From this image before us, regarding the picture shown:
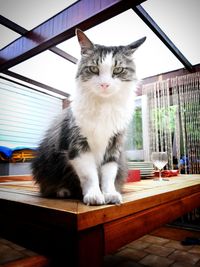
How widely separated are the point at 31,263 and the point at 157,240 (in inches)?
72.2

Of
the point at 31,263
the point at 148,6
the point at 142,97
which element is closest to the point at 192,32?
the point at 148,6

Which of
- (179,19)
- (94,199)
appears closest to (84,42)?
(94,199)

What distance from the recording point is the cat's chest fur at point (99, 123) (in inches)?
29.7

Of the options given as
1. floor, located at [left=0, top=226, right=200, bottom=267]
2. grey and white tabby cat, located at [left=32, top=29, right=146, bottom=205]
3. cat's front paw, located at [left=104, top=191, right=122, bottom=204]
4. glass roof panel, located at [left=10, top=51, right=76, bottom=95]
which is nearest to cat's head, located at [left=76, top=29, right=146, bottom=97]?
grey and white tabby cat, located at [left=32, top=29, right=146, bottom=205]

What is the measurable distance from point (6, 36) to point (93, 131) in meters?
2.17

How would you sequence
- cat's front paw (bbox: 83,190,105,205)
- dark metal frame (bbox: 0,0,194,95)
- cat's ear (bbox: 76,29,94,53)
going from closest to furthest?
cat's front paw (bbox: 83,190,105,205) → cat's ear (bbox: 76,29,94,53) → dark metal frame (bbox: 0,0,194,95)

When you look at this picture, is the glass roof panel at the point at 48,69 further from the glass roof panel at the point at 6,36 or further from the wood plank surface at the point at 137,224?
the wood plank surface at the point at 137,224

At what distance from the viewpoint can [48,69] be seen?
Result: 3.06m

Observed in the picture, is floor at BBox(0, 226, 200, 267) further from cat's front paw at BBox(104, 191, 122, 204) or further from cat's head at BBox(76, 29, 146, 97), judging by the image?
cat's head at BBox(76, 29, 146, 97)

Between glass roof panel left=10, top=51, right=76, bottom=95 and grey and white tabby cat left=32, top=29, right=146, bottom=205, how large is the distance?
1.85m

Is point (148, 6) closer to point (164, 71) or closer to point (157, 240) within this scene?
point (164, 71)

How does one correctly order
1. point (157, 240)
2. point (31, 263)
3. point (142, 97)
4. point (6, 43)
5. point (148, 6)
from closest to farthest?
point (31, 263) < point (148, 6) < point (157, 240) < point (6, 43) < point (142, 97)

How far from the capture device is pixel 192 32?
7.27ft

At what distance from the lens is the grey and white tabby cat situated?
75cm
